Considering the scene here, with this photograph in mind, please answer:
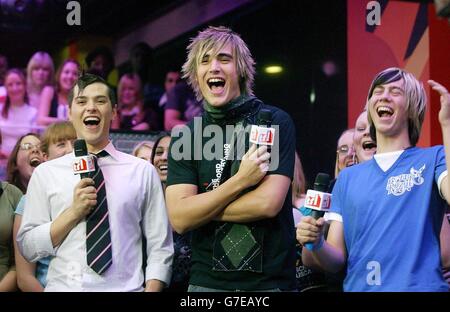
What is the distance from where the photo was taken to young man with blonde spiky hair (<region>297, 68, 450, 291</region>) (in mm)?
3264

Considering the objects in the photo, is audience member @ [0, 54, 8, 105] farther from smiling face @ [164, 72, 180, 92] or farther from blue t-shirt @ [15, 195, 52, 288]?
blue t-shirt @ [15, 195, 52, 288]

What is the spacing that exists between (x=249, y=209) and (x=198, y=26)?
13.0 ft

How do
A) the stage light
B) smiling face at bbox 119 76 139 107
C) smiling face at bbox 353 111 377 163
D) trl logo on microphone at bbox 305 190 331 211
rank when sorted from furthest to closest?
smiling face at bbox 119 76 139 107, the stage light, smiling face at bbox 353 111 377 163, trl logo on microphone at bbox 305 190 331 211

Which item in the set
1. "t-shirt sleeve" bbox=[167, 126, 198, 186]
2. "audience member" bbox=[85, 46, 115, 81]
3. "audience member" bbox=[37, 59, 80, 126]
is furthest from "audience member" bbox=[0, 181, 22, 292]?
"audience member" bbox=[85, 46, 115, 81]

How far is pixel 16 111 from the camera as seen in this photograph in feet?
21.4

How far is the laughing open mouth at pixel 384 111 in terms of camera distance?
140 inches

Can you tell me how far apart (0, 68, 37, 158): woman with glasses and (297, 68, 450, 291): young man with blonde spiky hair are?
3.50 meters

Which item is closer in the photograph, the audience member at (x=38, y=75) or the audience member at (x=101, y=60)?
the audience member at (x=38, y=75)

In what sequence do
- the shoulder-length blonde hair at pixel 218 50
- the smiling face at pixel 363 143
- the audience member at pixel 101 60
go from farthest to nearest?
1. the audience member at pixel 101 60
2. the smiling face at pixel 363 143
3. the shoulder-length blonde hair at pixel 218 50

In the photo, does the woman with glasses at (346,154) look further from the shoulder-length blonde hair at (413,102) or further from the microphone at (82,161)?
the microphone at (82,161)

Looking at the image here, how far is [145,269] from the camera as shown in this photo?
386 cm

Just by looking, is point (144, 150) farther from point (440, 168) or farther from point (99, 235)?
point (440, 168)

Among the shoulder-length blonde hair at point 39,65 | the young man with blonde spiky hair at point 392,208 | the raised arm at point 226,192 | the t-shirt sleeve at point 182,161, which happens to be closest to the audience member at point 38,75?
the shoulder-length blonde hair at point 39,65

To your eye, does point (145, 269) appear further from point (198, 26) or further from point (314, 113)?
point (198, 26)
